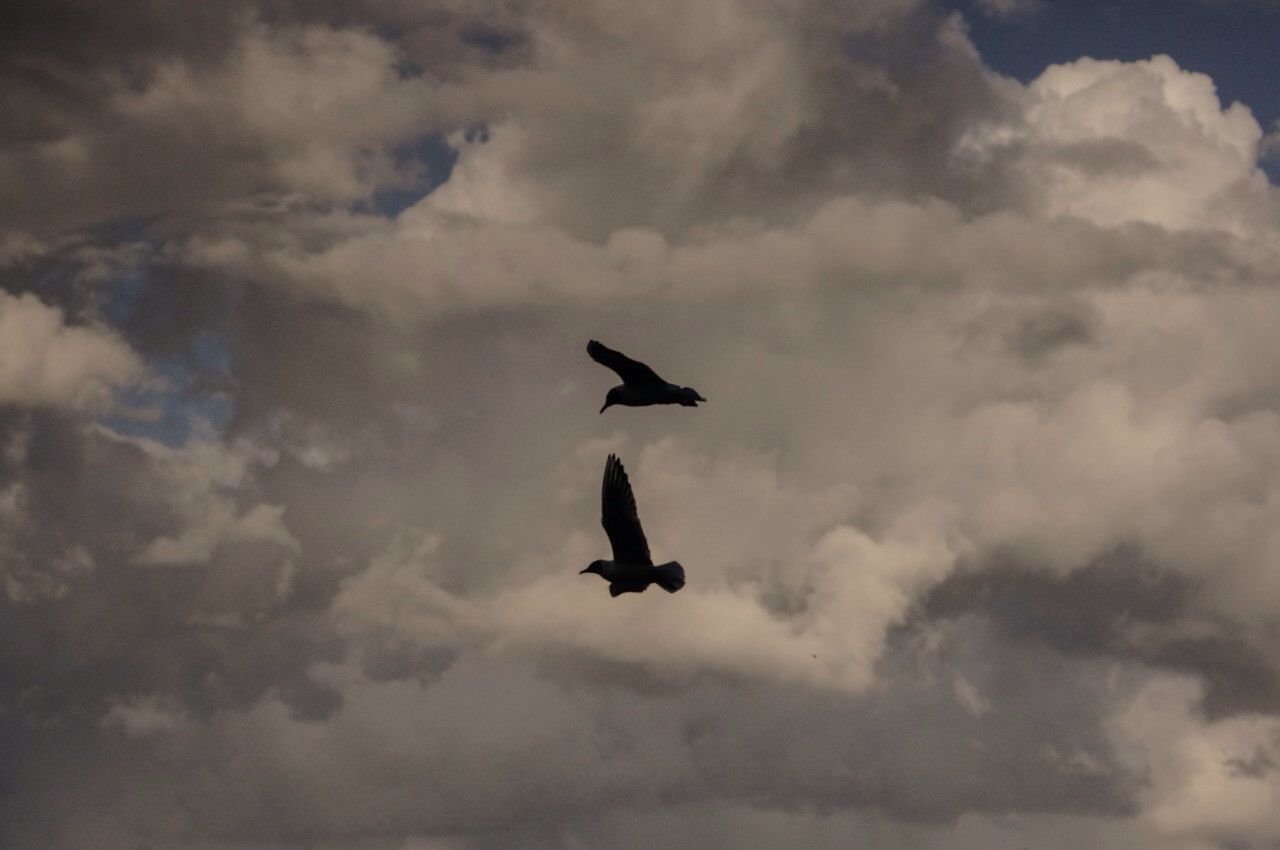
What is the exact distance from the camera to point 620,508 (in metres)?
77.2

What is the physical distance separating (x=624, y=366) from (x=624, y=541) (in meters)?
8.03

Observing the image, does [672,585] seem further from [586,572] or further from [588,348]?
[588,348]

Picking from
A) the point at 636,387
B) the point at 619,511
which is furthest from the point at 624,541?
the point at 636,387

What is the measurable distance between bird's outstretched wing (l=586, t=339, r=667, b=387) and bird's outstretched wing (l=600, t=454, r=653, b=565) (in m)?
4.03

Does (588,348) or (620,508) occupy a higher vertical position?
(588,348)

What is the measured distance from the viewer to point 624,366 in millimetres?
77812

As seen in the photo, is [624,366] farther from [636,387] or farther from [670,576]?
[670,576]

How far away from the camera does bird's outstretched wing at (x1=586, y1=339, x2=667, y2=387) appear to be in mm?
76938

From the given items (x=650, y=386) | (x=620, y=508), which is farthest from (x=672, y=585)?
(x=650, y=386)

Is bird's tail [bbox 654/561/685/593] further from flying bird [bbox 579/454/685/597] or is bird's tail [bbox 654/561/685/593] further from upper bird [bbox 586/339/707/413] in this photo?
upper bird [bbox 586/339/707/413]

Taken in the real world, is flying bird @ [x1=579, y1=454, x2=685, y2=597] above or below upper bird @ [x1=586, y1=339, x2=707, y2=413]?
below

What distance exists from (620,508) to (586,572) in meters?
4.54

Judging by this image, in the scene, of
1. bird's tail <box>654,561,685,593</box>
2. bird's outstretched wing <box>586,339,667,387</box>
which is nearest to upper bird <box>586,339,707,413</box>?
bird's outstretched wing <box>586,339,667,387</box>

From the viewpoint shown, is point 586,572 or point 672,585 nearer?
point 672,585
